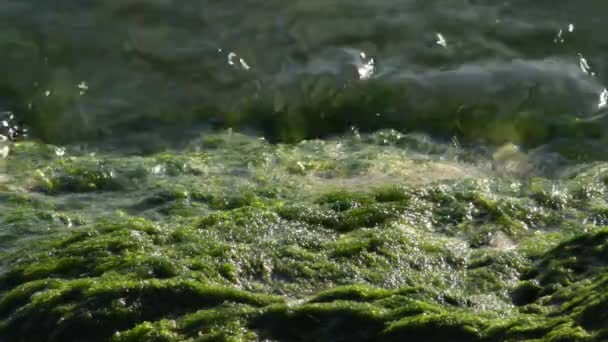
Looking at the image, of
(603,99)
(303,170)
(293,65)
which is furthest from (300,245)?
(603,99)

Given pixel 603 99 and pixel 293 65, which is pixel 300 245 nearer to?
pixel 293 65

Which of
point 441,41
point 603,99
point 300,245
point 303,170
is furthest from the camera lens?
point 441,41

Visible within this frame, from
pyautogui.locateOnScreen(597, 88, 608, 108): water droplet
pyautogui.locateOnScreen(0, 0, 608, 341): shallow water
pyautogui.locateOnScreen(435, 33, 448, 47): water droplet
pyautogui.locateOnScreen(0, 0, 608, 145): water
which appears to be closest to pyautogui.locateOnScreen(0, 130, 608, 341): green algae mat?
pyautogui.locateOnScreen(0, 0, 608, 341): shallow water

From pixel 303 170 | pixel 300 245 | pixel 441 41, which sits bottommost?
pixel 303 170

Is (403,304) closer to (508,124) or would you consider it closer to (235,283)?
(235,283)

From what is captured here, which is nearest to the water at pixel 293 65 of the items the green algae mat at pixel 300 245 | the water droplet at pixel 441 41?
the water droplet at pixel 441 41

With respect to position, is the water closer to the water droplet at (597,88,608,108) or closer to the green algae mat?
the water droplet at (597,88,608,108)

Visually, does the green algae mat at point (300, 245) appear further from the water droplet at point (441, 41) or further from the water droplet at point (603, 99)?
the water droplet at point (441, 41)

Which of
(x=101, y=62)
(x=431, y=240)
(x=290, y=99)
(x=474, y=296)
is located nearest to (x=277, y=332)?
(x=474, y=296)
